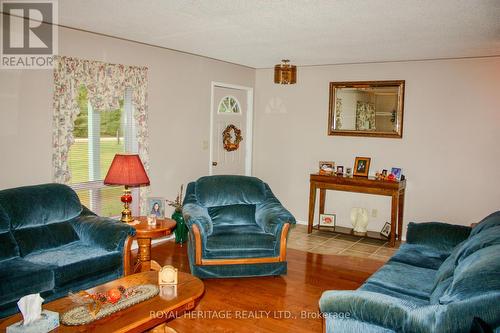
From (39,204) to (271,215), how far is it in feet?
7.09

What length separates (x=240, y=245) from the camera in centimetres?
414

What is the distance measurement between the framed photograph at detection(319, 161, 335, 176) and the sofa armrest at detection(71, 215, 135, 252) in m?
3.11

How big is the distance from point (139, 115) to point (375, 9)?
2928mm

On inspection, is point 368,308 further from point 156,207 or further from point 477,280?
point 156,207

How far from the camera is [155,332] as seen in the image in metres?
2.95

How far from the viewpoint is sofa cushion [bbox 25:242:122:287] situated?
11.0 feet

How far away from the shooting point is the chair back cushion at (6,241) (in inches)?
133

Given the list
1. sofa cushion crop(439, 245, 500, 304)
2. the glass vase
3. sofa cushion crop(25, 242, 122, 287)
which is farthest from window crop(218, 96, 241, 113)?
Answer: sofa cushion crop(439, 245, 500, 304)

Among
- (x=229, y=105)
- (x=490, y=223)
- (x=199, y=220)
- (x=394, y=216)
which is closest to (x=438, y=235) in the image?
(x=490, y=223)

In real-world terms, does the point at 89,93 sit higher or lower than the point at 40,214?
higher

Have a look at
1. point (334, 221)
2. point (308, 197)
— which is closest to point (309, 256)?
point (334, 221)

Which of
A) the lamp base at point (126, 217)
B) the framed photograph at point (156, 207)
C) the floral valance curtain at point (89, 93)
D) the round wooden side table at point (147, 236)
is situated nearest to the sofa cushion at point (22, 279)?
the round wooden side table at point (147, 236)

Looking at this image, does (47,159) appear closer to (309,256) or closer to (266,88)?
(309,256)

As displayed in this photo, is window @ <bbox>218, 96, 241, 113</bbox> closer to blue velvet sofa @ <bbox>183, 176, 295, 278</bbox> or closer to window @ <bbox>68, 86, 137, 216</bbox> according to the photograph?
window @ <bbox>68, 86, 137, 216</bbox>
